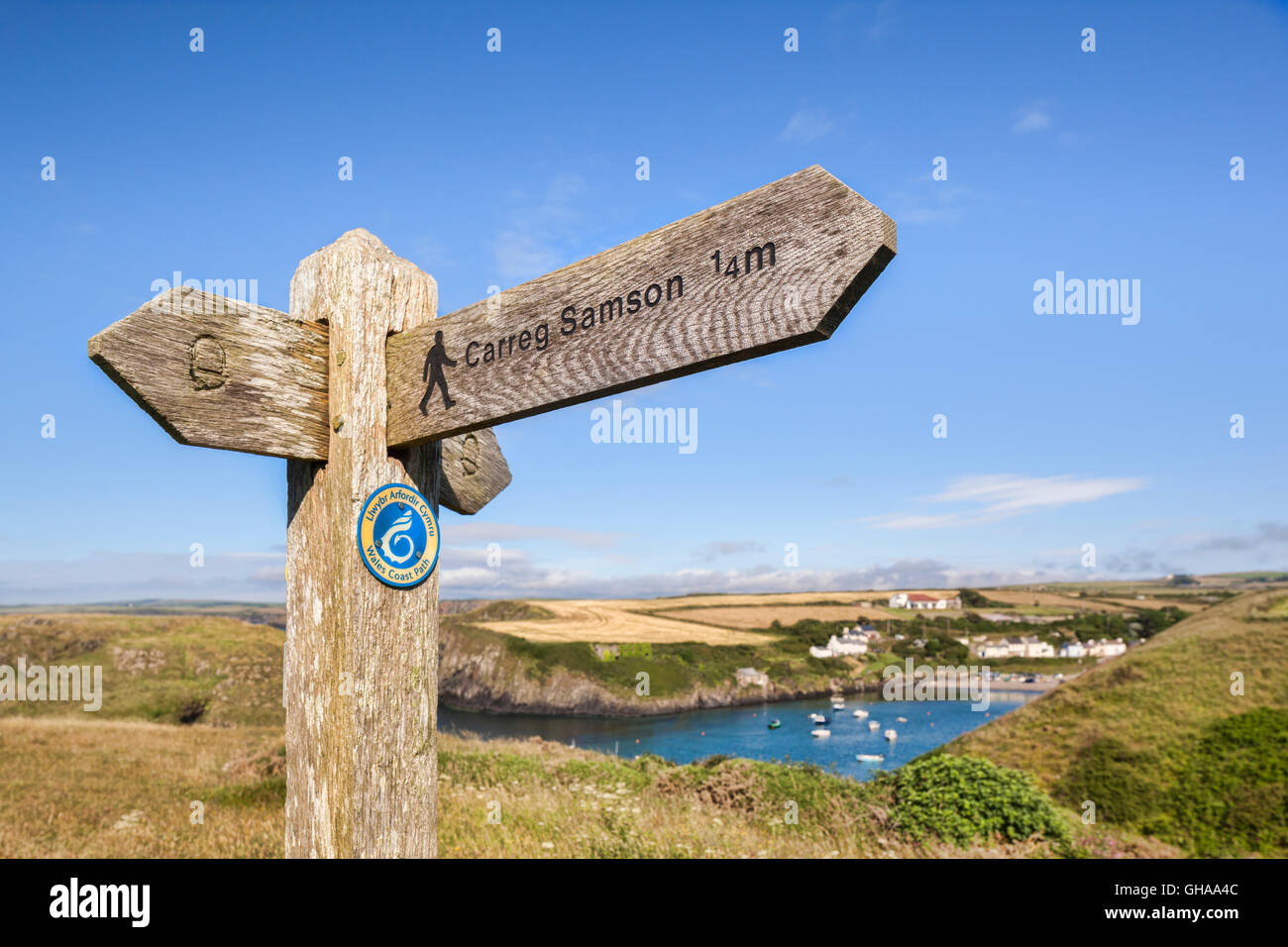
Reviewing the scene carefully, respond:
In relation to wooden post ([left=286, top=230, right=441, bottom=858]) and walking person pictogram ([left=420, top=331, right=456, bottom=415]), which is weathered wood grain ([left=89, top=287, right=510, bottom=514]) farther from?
walking person pictogram ([left=420, top=331, right=456, bottom=415])

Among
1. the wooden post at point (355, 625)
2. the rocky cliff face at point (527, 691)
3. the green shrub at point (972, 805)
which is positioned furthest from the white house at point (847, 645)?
the wooden post at point (355, 625)

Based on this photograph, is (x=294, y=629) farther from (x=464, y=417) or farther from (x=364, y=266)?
(x=364, y=266)

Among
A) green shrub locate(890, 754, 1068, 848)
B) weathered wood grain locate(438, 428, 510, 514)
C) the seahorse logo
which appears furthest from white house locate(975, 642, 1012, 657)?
the seahorse logo

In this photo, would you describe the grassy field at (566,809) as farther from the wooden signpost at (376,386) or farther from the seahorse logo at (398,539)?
the seahorse logo at (398,539)

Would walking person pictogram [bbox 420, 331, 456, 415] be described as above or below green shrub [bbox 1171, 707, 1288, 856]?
above

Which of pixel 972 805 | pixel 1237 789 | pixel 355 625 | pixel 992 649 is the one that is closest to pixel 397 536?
pixel 355 625

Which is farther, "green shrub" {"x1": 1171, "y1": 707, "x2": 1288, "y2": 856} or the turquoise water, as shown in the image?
the turquoise water
